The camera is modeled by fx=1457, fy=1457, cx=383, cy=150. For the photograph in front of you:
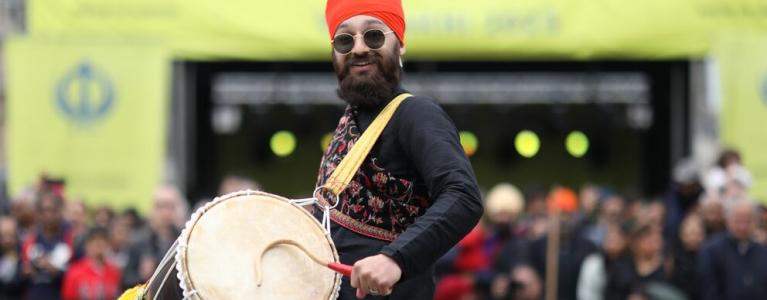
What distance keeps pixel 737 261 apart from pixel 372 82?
733cm

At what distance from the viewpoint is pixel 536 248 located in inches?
515

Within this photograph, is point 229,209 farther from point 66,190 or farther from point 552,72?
point 552,72

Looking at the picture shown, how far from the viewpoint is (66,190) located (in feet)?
46.4

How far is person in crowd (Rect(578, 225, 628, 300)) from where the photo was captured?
39.2 ft

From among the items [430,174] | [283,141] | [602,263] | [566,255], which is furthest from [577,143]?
[430,174]

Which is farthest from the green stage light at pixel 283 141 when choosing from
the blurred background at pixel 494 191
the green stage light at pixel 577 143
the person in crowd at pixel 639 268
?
the person in crowd at pixel 639 268

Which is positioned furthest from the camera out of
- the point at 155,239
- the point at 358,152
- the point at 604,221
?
the point at 604,221

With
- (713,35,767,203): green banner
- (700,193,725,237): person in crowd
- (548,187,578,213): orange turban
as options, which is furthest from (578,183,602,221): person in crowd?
(700,193,725,237): person in crowd

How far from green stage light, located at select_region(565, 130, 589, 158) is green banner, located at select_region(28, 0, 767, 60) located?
1044 centimetres

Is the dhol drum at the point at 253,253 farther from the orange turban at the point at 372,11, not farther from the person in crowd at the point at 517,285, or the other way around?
the person in crowd at the point at 517,285

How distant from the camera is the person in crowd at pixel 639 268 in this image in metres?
11.7

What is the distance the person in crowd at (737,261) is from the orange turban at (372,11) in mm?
7101

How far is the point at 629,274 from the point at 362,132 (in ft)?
23.6

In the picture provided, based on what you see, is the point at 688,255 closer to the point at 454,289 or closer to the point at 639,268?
the point at 639,268
